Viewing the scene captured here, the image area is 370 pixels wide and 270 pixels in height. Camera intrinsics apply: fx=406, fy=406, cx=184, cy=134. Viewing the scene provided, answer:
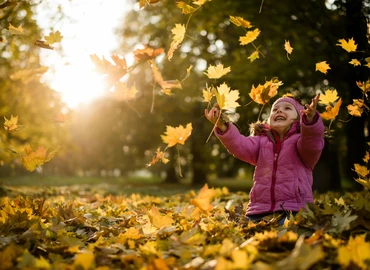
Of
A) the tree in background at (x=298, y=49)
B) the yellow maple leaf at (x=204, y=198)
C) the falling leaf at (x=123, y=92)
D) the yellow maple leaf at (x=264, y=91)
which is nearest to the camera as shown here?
the yellow maple leaf at (x=204, y=198)

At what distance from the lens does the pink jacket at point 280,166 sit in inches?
133

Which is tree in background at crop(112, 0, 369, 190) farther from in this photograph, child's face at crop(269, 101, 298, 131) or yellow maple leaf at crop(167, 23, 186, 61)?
yellow maple leaf at crop(167, 23, 186, 61)

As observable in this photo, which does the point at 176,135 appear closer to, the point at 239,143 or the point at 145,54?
the point at 145,54

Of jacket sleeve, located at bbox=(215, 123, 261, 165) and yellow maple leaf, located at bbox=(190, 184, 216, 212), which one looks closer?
yellow maple leaf, located at bbox=(190, 184, 216, 212)

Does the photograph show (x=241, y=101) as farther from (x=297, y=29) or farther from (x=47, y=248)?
(x=47, y=248)

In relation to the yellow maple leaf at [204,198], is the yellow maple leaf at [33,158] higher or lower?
A: higher

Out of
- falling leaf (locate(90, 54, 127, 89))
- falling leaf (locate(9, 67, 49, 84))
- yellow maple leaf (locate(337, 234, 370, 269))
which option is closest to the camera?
yellow maple leaf (locate(337, 234, 370, 269))

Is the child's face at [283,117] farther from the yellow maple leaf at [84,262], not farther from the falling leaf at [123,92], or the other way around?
the yellow maple leaf at [84,262]

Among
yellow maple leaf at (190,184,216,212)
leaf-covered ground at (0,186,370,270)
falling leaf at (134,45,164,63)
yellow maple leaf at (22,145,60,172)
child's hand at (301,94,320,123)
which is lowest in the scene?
leaf-covered ground at (0,186,370,270)

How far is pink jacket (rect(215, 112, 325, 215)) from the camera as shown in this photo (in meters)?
3.37

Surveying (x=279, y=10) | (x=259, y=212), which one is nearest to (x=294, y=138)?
(x=259, y=212)

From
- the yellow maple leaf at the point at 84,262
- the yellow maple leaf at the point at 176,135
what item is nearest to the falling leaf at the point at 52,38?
the yellow maple leaf at the point at 176,135

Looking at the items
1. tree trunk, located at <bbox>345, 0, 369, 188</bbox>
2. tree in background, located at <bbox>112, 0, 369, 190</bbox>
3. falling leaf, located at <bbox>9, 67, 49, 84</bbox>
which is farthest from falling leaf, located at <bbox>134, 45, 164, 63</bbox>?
tree trunk, located at <bbox>345, 0, 369, 188</bbox>

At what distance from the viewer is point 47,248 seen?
2.28 metres
